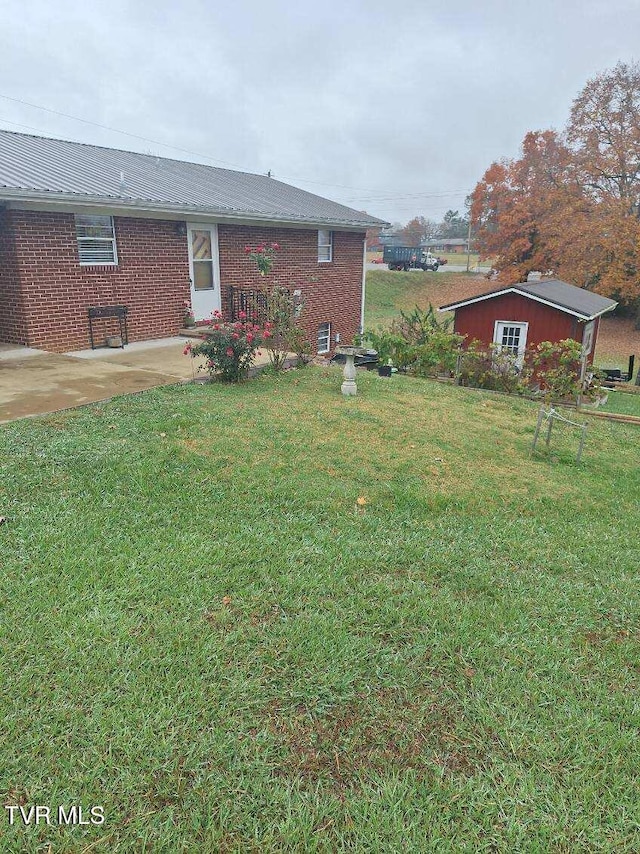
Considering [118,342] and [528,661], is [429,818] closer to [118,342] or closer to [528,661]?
[528,661]

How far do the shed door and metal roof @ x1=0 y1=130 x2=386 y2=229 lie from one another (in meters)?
5.08

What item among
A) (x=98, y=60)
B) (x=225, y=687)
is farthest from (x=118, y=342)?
(x=98, y=60)

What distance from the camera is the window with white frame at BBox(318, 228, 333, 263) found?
16406mm

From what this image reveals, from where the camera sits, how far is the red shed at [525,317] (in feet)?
49.3

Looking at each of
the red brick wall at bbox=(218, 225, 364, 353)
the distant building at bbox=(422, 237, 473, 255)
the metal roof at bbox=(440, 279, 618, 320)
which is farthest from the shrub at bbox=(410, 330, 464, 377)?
the distant building at bbox=(422, 237, 473, 255)

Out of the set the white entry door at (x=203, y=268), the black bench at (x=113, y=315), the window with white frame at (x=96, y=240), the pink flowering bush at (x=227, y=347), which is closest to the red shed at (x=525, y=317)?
the white entry door at (x=203, y=268)

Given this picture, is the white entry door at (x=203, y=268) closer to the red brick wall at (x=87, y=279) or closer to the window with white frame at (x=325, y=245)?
the red brick wall at (x=87, y=279)

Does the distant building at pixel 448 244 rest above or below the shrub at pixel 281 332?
above

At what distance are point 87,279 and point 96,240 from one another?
0.75m

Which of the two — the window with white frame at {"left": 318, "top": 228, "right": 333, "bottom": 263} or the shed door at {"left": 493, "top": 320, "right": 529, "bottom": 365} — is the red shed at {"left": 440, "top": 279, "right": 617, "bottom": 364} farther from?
the window with white frame at {"left": 318, "top": 228, "right": 333, "bottom": 263}

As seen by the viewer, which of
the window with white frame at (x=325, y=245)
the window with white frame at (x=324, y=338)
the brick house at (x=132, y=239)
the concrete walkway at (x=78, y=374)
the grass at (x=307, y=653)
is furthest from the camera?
the window with white frame at (x=324, y=338)

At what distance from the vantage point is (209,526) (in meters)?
3.85

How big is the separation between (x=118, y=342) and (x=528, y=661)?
9.42 metres

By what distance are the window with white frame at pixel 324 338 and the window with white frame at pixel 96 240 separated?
25.3 ft
